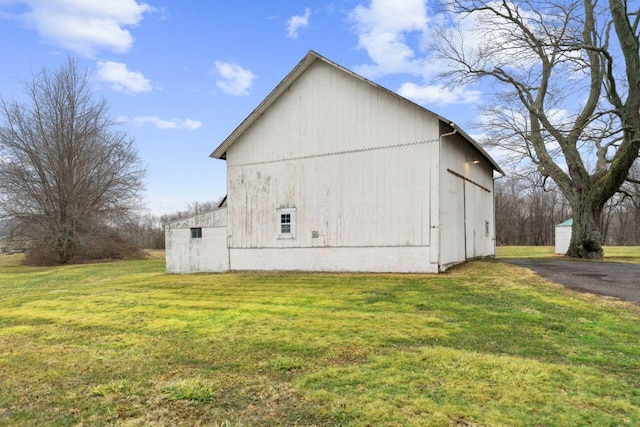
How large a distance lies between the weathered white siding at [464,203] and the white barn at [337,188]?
0.15 feet

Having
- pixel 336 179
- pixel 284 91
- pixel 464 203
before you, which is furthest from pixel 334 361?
pixel 284 91

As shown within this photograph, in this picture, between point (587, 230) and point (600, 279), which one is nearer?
point (600, 279)

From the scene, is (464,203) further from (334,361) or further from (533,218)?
(533,218)

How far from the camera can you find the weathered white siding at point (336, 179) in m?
12.0

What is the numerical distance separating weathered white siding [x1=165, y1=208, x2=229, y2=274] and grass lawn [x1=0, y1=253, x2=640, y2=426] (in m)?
7.25

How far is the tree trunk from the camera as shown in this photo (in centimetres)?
1688

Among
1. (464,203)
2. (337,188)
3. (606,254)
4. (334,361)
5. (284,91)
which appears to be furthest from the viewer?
(606,254)

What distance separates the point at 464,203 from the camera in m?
14.6

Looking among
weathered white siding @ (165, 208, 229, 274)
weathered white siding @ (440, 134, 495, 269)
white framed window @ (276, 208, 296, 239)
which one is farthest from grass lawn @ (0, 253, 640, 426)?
weathered white siding @ (165, 208, 229, 274)

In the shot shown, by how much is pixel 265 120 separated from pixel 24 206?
2326 centimetres

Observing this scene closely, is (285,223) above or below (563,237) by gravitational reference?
above

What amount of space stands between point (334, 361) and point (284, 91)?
11972 millimetres

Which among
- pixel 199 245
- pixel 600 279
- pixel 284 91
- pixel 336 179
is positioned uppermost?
pixel 284 91

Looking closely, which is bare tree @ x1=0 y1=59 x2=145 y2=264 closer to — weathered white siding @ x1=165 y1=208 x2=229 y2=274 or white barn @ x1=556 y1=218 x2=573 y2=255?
weathered white siding @ x1=165 y1=208 x2=229 y2=274
